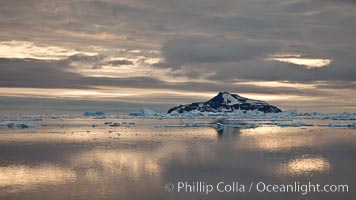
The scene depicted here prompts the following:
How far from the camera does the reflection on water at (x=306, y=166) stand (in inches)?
662

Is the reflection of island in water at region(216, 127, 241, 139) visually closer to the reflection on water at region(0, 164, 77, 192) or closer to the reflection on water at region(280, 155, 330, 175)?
the reflection on water at region(280, 155, 330, 175)

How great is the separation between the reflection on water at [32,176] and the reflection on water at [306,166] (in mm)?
8872

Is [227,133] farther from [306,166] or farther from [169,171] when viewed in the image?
[169,171]

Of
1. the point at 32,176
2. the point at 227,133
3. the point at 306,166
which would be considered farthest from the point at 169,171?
the point at 227,133

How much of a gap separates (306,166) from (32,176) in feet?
37.9

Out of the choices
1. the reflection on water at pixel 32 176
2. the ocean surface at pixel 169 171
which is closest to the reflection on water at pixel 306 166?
the ocean surface at pixel 169 171

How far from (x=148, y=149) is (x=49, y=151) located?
19.1 ft

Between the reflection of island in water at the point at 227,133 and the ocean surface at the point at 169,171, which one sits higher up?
the reflection of island in water at the point at 227,133

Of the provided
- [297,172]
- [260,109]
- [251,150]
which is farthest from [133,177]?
[260,109]

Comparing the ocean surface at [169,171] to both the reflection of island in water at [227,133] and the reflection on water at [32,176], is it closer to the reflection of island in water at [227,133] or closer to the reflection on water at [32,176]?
the reflection on water at [32,176]

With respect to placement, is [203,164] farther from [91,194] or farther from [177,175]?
[91,194]

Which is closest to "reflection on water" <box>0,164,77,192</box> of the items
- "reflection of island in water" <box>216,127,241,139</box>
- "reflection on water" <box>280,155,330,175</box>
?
"reflection on water" <box>280,155,330,175</box>

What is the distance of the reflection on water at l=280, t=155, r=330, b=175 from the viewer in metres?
16.8

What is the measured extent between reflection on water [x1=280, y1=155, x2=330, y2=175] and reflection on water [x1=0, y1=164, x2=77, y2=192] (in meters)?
8.87
